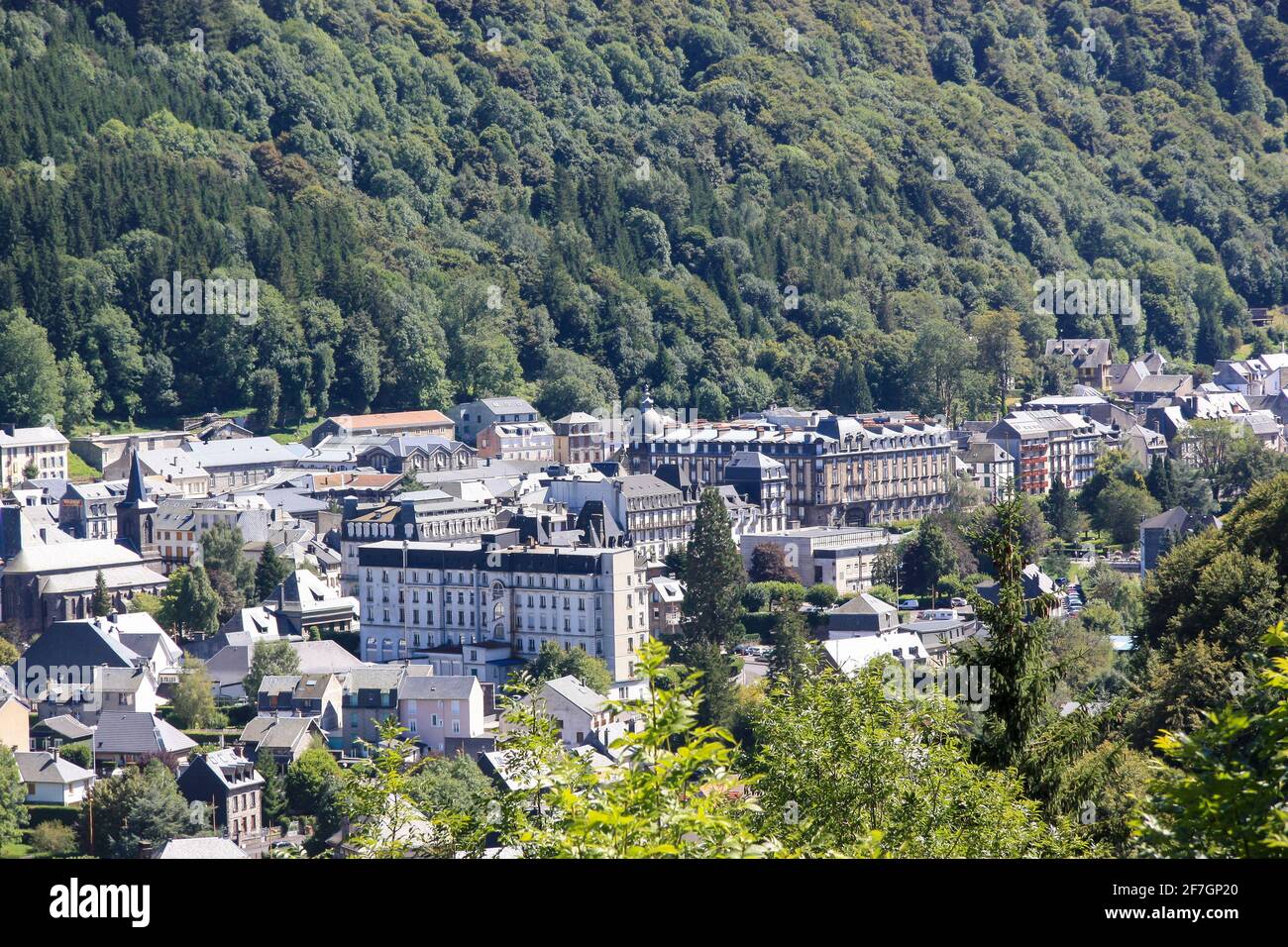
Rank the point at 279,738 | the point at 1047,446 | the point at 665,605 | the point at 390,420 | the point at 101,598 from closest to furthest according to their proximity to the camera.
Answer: the point at 279,738, the point at 665,605, the point at 101,598, the point at 390,420, the point at 1047,446

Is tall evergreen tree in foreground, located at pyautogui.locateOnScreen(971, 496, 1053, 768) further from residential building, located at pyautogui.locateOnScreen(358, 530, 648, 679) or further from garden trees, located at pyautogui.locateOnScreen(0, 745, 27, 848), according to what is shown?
residential building, located at pyautogui.locateOnScreen(358, 530, 648, 679)

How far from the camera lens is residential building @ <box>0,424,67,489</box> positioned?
69312 mm

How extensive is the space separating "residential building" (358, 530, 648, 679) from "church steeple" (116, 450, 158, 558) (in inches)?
477

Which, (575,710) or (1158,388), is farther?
(1158,388)

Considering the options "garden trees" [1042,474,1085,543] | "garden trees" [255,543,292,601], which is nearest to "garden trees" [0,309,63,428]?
"garden trees" [255,543,292,601]

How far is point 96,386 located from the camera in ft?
253

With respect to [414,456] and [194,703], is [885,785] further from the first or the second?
[414,456]

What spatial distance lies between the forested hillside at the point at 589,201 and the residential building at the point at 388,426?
2115 millimetres

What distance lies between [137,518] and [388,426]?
52.6 feet

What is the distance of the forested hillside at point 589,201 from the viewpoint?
8181 centimetres

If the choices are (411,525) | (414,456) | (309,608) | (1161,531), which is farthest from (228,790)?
(414,456)

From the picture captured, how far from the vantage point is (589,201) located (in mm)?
103375

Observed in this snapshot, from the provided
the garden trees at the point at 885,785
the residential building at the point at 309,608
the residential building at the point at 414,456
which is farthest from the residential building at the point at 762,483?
the garden trees at the point at 885,785

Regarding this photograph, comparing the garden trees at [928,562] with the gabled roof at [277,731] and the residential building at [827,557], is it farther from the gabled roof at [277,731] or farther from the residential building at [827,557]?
the gabled roof at [277,731]
